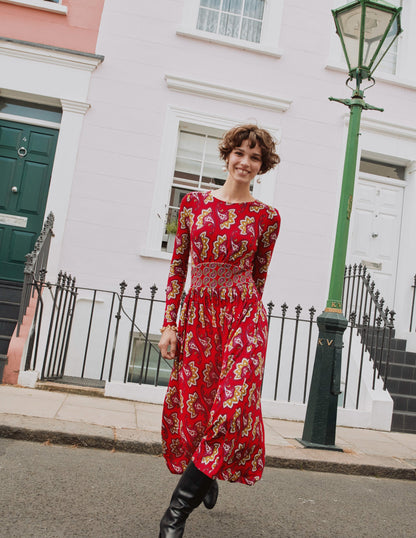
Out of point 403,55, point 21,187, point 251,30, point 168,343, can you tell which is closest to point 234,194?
point 168,343

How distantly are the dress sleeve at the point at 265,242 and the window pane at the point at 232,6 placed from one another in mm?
6907

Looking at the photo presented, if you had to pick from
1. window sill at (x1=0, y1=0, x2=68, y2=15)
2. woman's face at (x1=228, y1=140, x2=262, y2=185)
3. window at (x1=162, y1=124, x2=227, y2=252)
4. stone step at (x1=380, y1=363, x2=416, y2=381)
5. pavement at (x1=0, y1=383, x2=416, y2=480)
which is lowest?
pavement at (x1=0, y1=383, x2=416, y2=480)

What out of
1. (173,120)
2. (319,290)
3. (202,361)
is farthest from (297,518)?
(173,120)

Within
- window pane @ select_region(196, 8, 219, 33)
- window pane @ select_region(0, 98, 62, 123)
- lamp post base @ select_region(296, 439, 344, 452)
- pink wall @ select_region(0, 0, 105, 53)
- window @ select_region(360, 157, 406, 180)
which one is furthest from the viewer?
window @ select_region(360, 157, 406, 180)

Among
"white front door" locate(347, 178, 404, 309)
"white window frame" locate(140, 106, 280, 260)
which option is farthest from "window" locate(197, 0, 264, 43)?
"white front door" locate(347, 178, 404, 309)

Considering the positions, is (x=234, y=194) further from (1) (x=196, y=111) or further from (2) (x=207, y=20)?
(2) (x=207, y=20)

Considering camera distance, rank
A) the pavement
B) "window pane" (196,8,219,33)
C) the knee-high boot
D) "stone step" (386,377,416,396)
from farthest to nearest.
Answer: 1. "window pane" (196,8,219,33)
2. "stone step" (386,377,416,396)
3. the pavement
4. the knee-high boot

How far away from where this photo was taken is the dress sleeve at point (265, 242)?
8.57 feet

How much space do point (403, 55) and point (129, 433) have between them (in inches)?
298

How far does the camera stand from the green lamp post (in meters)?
4.82

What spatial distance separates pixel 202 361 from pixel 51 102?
6.50 metres

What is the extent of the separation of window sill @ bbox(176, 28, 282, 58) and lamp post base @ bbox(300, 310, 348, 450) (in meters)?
4.87

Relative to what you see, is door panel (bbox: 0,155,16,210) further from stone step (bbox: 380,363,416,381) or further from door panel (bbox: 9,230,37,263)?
stone step (bbox: 380,363,416,381)

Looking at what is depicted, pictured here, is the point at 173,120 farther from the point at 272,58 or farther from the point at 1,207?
the point at 1,207
